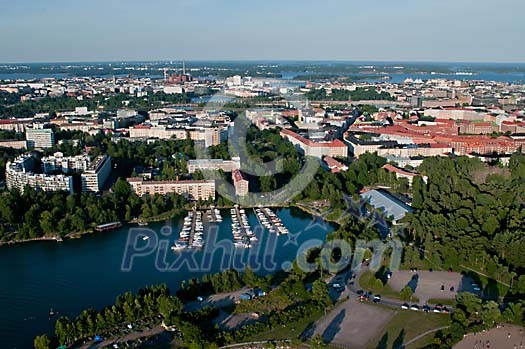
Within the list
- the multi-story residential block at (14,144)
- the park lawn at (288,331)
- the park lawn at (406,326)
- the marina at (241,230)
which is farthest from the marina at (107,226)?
the multi-story residential block at (14,144)

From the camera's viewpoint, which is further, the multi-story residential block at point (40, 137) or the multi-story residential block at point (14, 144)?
the multi-story residential block at point (40, 137)

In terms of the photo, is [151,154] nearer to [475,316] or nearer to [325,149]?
[325,149]

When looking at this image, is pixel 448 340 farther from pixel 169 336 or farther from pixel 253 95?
pixel 253 95

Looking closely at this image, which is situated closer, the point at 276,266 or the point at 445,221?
the point at 276,266

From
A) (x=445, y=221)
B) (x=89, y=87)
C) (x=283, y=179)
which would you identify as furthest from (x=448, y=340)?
(x=89, y=87)

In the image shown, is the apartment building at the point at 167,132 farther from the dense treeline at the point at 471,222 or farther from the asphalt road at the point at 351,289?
the asphalt road at the point at 351,289

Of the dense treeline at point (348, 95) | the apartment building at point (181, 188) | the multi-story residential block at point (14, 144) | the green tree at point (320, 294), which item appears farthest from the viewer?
the dense treeline at point (348, 95)

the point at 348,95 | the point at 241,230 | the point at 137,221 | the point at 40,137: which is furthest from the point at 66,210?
the point at 348,95
